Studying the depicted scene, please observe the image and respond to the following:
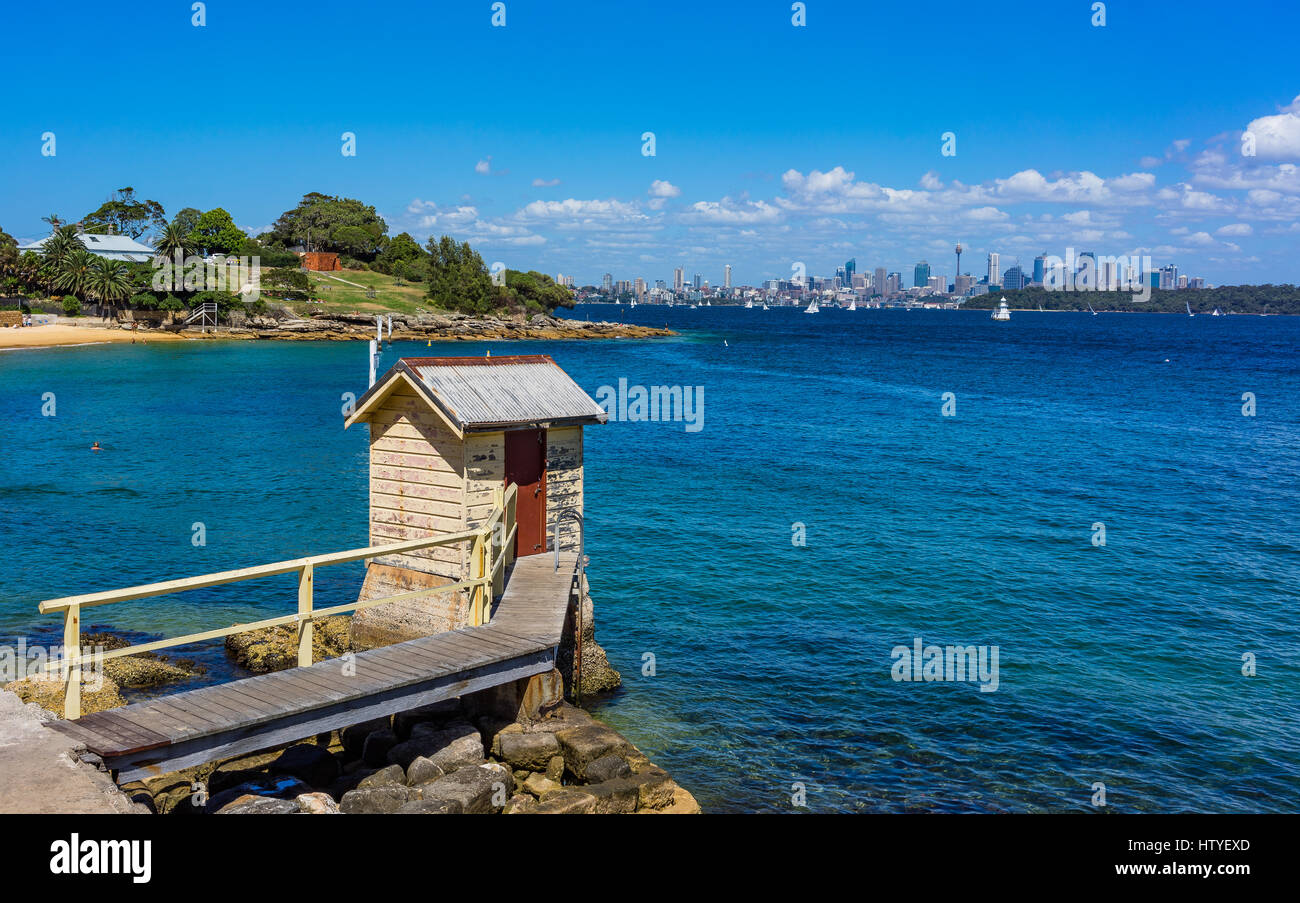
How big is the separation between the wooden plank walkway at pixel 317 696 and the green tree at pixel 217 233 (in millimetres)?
129631

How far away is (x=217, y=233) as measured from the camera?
433 feet

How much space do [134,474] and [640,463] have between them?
20.0m

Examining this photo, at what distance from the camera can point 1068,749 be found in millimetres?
17219

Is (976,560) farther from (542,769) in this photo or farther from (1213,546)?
(542,769)

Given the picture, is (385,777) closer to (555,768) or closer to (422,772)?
(422,772)

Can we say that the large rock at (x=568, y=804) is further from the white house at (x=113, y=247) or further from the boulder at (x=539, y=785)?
the white house at (x=113, y=247)

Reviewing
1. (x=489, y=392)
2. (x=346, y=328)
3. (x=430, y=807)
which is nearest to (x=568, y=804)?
(x=430, y=807)

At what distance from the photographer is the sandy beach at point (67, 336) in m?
88.6

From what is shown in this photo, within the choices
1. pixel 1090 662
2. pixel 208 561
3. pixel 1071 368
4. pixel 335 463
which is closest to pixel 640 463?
pixel 335 463

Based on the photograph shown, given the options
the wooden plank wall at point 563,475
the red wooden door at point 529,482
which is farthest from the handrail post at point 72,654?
the wooden plank wall at point 563,475

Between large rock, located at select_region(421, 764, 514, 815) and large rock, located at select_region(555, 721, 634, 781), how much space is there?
3.70 ft

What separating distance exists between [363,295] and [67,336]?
41.1 m
